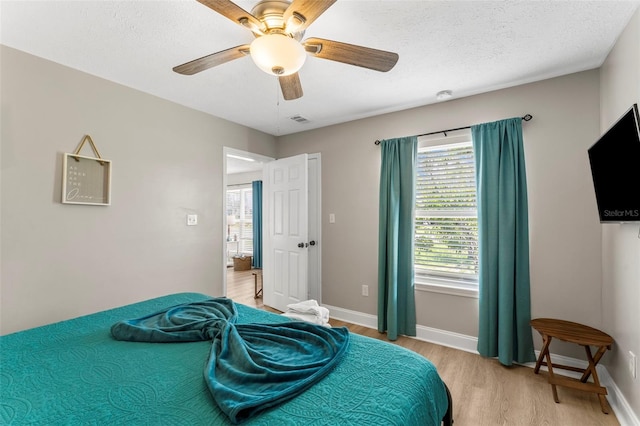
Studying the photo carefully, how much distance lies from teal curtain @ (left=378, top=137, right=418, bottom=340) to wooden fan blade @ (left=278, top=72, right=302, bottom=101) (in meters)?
1.52

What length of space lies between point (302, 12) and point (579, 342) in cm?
263

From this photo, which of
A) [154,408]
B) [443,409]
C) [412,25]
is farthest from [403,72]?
[154,408]

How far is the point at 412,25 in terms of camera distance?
1775 mm

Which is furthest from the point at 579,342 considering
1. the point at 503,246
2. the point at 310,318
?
the point at 310,318

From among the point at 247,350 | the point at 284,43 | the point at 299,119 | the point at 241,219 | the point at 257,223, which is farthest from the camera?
the point at 241,219

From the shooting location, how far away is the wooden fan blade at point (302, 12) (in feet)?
4.00

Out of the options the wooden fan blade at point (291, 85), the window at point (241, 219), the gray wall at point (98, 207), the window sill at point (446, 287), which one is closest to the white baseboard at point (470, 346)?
the window sill at point (446, 287)

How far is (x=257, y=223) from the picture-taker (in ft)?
23.2

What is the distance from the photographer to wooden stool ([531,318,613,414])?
6.30ft

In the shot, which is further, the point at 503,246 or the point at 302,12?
the point at 503,246

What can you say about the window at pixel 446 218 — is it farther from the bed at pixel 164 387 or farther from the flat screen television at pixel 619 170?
the bed at pixel 164 387

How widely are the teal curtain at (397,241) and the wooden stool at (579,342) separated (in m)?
1.13

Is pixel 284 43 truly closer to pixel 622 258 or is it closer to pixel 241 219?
pixel 622 258

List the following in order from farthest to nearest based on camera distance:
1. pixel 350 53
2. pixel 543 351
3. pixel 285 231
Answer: pixel 285 231 < pixel 543 351 < pixel 350 53
